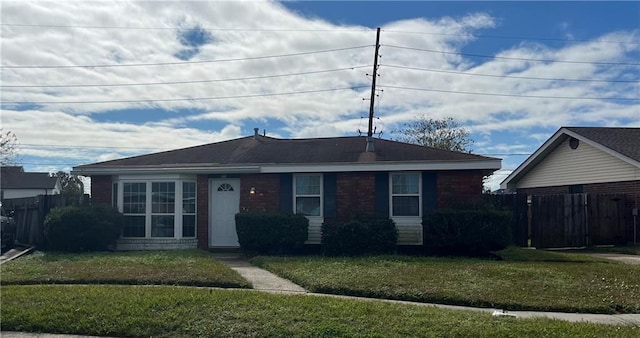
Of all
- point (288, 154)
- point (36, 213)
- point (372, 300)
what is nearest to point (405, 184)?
point (288, 154)

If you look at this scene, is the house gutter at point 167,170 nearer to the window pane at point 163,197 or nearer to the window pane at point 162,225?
the window pane at point 163,197

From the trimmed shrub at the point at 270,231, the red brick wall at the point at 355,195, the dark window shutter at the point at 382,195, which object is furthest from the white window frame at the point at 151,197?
the dark window shutter at the point at 382,195

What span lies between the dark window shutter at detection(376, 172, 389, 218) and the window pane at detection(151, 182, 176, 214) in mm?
5906

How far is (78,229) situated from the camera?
15578 millimetres

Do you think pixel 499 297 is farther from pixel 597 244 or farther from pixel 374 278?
pixel 597 244

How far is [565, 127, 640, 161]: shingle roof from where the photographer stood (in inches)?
803

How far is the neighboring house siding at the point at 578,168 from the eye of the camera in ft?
68.4

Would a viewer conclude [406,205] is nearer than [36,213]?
Yes

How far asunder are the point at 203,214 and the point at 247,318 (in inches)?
382

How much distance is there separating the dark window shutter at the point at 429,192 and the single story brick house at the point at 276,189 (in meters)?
0.03

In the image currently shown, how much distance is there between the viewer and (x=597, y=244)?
19.4 metres

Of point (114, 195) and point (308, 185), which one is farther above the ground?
point (308, 185)

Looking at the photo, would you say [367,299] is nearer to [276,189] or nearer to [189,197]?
[276,189]

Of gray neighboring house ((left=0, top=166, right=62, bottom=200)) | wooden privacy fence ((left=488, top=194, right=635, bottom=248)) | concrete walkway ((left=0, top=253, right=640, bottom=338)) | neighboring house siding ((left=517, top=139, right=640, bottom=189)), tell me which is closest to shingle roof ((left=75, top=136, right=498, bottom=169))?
wooden privacy fence ((left=488, top=194, right=635, bottom=248))
